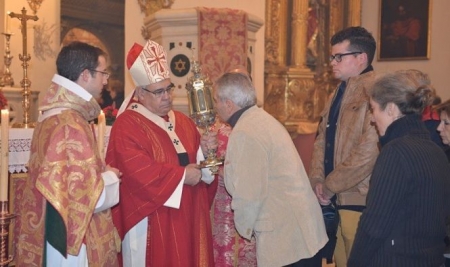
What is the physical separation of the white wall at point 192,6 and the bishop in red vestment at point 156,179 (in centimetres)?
410

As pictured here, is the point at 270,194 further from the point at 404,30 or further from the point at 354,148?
the point at 404,30

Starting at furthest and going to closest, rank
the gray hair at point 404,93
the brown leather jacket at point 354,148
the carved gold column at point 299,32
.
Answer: the carved gold column at point 299,32
the brown leather jacket at point 354,148
the gray hair at point 404,93

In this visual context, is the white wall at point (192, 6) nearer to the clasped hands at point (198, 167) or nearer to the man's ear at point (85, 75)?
the clasped hands at point (198, 167)

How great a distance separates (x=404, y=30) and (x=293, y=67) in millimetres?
2381

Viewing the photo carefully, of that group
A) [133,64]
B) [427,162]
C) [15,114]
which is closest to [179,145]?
[133,64]

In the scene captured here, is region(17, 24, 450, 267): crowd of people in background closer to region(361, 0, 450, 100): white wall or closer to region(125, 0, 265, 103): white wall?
region(125, 0, 265, 103): white wall

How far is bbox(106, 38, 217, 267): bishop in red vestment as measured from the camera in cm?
346

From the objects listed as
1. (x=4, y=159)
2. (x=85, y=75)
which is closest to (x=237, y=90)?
(x=85, y=75)

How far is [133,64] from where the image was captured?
3.76 meters

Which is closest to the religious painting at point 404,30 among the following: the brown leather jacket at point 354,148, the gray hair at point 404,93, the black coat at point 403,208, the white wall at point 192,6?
the white wall at point 192,6

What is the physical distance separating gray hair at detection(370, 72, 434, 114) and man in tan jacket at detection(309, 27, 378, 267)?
796 mm

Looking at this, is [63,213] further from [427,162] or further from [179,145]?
[427,162]

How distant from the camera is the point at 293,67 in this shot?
10305 mm

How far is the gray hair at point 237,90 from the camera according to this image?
3.31 meters
